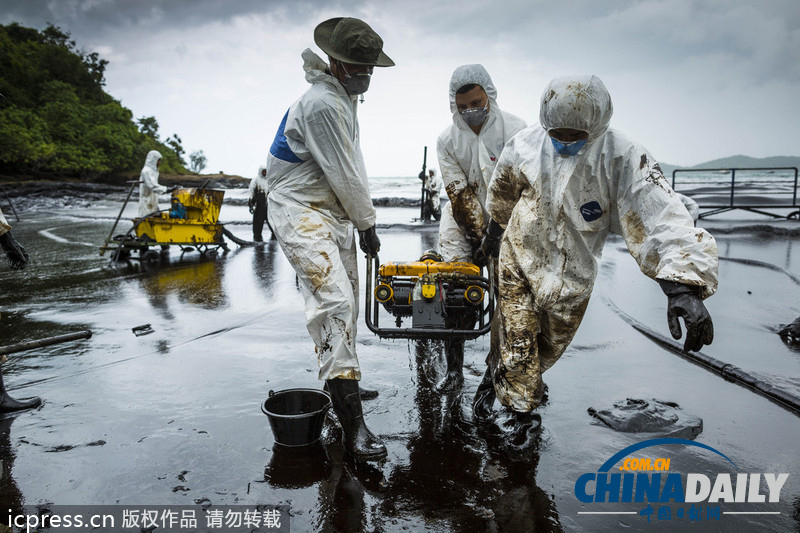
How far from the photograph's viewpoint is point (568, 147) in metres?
2.67

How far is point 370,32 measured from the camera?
9.53ft

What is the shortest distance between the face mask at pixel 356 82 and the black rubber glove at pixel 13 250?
7.98ft

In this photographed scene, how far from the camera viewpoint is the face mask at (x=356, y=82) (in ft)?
9.64

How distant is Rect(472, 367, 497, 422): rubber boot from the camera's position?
3.31m

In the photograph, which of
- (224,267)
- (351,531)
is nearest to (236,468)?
(351,531)

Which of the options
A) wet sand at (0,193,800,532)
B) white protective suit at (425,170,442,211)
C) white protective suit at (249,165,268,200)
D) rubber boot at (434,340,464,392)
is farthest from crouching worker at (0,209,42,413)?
white protective suit at (425,170,442,211)

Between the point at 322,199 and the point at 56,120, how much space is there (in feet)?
164

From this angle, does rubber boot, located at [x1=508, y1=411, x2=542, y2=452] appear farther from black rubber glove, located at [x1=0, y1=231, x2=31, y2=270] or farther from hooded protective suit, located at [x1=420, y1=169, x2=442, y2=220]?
hooded protective suit, located at [x1=420, y1=169, x2=442, y2=220]

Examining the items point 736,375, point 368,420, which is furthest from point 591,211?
point 736,375

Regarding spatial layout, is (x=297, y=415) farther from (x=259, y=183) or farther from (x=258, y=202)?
(x=258, y=202)

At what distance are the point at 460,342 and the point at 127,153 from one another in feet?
161

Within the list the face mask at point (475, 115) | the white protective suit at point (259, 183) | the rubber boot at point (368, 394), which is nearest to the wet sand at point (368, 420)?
the rubber boot at point (368, 394)

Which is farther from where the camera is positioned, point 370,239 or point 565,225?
point 370,239

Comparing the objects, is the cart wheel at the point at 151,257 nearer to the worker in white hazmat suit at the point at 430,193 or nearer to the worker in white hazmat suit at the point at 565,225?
the worker in white hazmat suit at the point at 565,225
